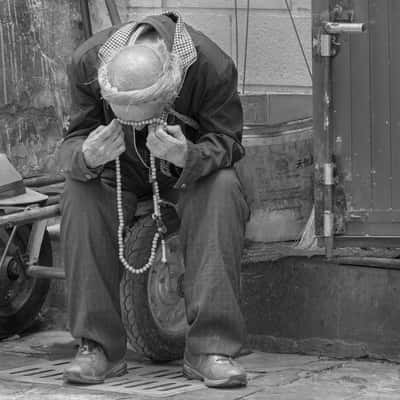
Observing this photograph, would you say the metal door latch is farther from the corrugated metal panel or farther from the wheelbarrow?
the wheelbarrow

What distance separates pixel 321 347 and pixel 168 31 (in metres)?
1.32

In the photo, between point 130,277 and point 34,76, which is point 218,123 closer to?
point 130,277

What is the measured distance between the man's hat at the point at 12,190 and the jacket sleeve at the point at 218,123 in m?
0.93

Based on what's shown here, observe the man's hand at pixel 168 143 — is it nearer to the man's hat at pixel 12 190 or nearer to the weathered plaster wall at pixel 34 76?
the man's hat at pixel 12 190

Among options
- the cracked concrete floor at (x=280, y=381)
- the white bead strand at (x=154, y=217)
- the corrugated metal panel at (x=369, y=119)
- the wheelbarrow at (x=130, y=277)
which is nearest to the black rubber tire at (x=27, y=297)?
the wheelbarrow at (x=130, y=277)

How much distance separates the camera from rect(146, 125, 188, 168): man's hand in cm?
332

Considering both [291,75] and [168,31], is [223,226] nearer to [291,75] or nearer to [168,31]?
[168,31]

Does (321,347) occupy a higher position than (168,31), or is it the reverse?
(168,31)

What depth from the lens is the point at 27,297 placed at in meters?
4.45

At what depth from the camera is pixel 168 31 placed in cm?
349

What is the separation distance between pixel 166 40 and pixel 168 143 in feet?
1.11

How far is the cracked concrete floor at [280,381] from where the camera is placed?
130 inches

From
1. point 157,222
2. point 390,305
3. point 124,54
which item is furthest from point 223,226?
point 390,305

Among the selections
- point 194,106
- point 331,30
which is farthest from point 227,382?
point 331,30
